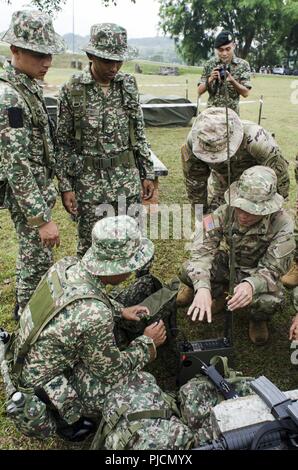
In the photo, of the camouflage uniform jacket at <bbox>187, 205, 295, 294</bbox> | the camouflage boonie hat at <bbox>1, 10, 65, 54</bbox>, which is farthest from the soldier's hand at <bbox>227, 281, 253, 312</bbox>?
the camouflage boonie hat at <bbox>1, 10, 65, 54</bbox>

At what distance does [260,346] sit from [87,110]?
2531mm

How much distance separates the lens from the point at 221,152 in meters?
3.76

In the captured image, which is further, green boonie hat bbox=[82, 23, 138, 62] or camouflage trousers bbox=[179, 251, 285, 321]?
camouflage trousers bbox=[179, 251, 285, 321]

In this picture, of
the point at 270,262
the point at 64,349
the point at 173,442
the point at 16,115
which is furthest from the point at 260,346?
the point at 16,115

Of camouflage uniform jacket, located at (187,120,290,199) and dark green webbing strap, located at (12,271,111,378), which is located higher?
camouflage uniform jacket, located at (187,120,290,199)

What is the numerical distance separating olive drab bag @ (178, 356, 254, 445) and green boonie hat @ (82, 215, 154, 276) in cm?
87

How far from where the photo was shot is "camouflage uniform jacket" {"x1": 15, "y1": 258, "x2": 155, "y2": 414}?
2520mm

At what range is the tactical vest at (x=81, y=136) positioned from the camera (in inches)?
150

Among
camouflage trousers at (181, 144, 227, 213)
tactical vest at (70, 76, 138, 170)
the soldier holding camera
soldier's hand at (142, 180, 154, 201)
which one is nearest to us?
tactical vest at (70, 76, 138, 170)

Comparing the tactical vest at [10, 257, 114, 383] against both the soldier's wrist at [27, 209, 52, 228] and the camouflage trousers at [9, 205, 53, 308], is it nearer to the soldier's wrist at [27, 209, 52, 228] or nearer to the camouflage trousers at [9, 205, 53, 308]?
the soldier's wrist at [27, 209, 52, 228]

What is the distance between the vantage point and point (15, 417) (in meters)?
2.57

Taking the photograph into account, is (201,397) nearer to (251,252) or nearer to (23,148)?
(251,252)

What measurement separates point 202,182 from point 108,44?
1.82 metres
